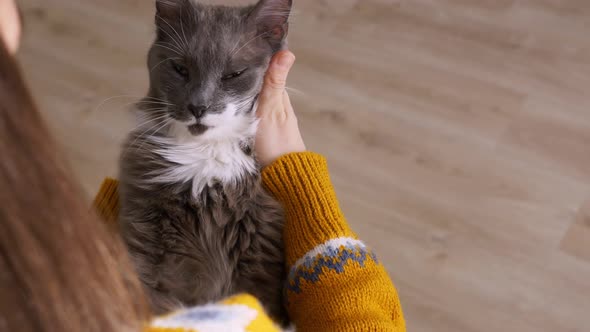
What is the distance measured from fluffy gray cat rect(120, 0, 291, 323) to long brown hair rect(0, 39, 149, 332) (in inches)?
21.0

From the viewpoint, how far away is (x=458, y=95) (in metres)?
2.17

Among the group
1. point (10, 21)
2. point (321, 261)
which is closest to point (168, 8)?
point (10, 21)

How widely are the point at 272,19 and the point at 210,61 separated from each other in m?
0.16

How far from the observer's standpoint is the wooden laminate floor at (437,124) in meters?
1.79

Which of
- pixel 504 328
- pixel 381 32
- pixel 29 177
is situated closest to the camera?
pixel 29 177

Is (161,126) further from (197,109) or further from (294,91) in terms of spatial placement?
(294,91)

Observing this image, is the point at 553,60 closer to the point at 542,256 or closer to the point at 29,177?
the point at 542,256

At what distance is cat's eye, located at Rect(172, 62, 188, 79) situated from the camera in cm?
114

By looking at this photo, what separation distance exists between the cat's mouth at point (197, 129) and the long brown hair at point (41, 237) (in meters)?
0.59

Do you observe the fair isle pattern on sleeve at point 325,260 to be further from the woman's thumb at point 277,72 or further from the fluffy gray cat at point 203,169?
the woman's thumb at point 277,72

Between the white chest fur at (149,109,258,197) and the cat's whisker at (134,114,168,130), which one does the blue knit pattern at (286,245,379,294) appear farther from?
the cat's whisker at (134,114,168,130)

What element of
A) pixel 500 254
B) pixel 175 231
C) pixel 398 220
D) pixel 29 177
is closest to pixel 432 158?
pixel 398 220

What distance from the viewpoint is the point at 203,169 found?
1.14 metres

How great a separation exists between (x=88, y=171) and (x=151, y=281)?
1081mm
